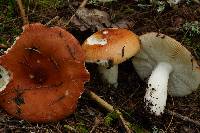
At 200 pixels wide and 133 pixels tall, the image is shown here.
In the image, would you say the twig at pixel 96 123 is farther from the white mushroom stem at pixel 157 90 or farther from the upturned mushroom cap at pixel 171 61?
the upturned mushroom cap at pixel 171 61

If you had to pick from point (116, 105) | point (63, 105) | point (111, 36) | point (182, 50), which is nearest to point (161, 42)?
point (182, 50)

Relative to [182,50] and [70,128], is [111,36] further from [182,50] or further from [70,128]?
[70,128]

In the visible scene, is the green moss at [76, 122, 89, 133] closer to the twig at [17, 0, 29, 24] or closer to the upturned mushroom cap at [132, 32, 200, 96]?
the upturned mushroom cap at [132, 32, 200, 96]

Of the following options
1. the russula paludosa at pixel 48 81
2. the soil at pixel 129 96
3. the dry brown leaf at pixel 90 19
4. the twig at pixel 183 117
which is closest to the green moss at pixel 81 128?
the soil at pixel 129 96

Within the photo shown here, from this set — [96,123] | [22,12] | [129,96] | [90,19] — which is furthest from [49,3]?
[96,123]

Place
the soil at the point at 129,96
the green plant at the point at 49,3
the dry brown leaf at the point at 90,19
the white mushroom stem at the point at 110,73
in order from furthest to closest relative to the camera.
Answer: the green plant at the point at 49,3 → the dry brown leaf at the point at 90,19 → the white mushroom stem at the point at 110,73 → the soil at the point at 129,96

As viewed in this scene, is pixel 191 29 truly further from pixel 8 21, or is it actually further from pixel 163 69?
pixel 8 21
